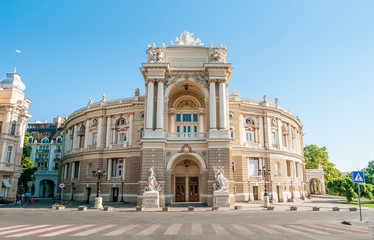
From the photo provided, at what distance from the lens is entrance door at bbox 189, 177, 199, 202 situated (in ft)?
126

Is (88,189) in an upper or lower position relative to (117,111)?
lower

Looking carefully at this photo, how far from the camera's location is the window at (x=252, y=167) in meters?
46.1

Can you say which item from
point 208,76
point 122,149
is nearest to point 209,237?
point 208,76

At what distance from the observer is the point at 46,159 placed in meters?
81.2

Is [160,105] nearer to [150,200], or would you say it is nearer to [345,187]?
[150,200]

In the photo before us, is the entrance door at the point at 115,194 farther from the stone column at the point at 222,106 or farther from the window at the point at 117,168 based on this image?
the stone column at the point at 222,106

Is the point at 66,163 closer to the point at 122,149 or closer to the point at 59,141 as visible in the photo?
the point at 122,149

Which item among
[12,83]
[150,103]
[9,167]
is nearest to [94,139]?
[9,167]

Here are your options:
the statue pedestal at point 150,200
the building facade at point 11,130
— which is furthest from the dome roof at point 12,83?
the statue pedestal at point 150,200

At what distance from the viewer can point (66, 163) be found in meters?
54.6

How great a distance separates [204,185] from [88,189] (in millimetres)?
22386

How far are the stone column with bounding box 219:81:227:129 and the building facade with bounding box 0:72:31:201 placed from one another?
31.1 metres

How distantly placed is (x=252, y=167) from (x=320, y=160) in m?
35.2

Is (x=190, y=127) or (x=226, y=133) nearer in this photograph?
(x=226, y=133)
